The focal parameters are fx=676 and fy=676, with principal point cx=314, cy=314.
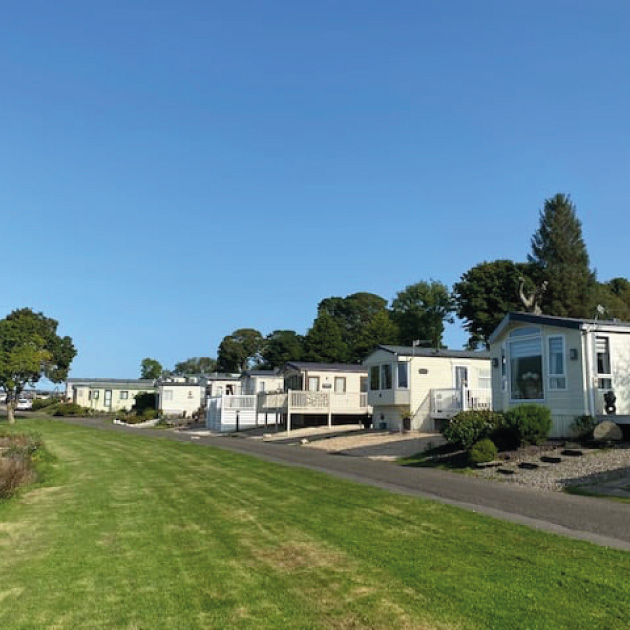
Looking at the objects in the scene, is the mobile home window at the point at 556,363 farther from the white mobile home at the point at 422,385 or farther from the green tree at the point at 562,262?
the green tree at the point at 562,262

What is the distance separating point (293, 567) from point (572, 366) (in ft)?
49.4

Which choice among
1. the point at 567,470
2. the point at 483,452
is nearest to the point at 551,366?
the point at 483,452

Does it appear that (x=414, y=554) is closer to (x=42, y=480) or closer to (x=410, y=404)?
(x=42, y=480)

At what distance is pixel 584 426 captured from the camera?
18.1 m

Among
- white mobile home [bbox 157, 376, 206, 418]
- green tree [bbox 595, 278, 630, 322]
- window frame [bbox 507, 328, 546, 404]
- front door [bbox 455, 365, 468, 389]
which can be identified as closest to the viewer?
window frame [bbox 507, 328, 546, 404]

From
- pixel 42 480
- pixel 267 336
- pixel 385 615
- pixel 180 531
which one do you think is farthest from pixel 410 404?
pixel 267 336

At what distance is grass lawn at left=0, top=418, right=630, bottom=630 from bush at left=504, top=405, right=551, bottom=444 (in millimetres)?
7374

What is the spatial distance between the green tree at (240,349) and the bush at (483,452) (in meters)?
92.4

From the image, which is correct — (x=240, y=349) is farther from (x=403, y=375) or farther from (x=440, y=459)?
(x=440, y=459)

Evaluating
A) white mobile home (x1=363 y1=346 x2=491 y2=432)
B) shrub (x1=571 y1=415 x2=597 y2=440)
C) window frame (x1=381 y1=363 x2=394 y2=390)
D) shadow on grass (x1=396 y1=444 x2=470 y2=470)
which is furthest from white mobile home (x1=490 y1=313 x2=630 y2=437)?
window frame (x1=381 y1=363 x2=394 y2=390)

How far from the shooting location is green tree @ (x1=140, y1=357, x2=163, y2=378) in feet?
365

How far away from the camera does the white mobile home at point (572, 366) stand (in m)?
19.1

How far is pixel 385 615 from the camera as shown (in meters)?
5.08

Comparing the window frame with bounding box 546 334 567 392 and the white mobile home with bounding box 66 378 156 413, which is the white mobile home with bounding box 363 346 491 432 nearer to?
the window frame with bounding box 546 334 567 392
